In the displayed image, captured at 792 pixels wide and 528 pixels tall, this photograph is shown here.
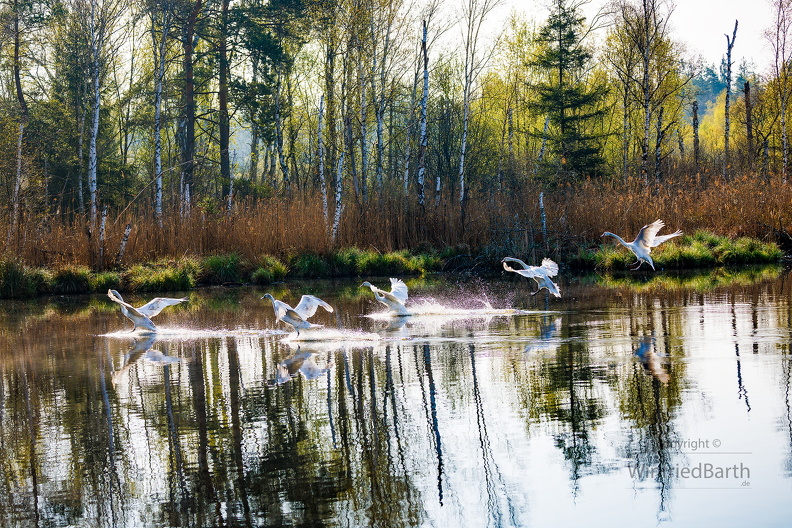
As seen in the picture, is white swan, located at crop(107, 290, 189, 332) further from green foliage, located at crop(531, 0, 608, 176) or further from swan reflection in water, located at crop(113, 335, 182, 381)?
green foliage, located at crop(531, 0, 608, 176)

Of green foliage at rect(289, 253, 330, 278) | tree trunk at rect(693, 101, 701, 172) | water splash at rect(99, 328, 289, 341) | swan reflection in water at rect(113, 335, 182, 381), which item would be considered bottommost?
swan reflection in water at rect(113, 335, 182, 381)

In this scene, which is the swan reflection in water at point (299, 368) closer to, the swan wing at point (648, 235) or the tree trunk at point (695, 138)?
the swan wing at point (648, 235)

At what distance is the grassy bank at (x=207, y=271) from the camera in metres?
20.5

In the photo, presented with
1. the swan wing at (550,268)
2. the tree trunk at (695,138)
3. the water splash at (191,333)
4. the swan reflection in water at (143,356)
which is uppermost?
the tree trunk at (695,138)

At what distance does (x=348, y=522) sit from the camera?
4.98 meters

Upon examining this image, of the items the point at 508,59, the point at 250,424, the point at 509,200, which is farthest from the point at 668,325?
the point at 508,59

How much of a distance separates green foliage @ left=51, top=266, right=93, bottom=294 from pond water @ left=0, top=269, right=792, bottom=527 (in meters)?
8.32

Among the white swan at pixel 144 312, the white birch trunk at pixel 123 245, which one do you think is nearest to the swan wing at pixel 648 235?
the white swan at pixel 144 312

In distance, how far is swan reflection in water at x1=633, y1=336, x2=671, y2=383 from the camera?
8281 mm

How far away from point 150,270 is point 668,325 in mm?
14236

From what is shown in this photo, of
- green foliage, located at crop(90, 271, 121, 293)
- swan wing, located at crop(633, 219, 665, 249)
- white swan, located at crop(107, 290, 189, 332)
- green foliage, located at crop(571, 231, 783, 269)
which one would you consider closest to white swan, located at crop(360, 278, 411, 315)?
white swan, located at crop(107, 290, 189, 332)

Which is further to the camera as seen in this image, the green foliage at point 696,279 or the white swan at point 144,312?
the green foliage at point 696,279

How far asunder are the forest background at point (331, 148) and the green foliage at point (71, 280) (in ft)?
3.52

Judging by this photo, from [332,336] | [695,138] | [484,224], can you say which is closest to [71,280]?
[332,336]
